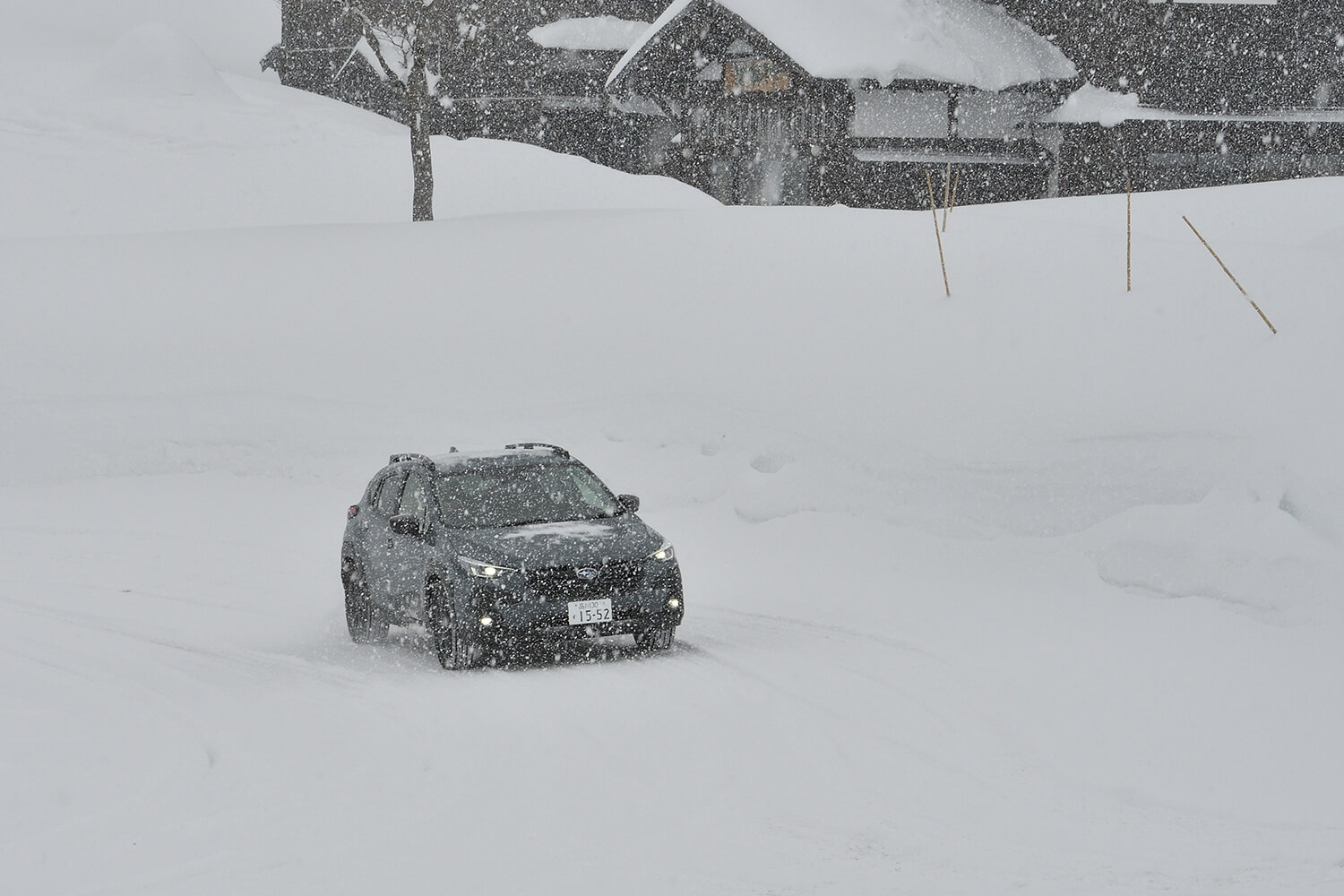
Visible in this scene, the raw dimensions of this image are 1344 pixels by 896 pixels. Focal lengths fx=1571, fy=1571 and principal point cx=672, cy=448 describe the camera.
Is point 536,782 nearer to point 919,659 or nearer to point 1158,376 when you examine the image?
point 919,659

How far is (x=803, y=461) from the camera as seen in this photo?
17875 millimetres

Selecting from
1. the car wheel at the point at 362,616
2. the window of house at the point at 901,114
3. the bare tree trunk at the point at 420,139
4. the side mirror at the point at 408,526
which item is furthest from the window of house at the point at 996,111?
the side mirror at the point at 408,526

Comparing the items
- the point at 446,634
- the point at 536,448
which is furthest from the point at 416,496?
the point at 446,634

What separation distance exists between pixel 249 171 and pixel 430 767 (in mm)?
36675

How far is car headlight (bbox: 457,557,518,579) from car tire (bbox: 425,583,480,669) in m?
0.33

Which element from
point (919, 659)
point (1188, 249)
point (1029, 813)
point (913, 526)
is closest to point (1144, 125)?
point (1188, 249)

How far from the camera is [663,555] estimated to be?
11.2 meters

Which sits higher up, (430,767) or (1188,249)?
(1188,249)

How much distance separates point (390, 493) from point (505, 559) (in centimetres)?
264

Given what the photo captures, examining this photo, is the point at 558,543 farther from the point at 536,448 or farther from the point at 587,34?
the point at 587,34

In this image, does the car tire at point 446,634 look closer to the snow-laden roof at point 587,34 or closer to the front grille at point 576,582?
the front grille at point 576,582

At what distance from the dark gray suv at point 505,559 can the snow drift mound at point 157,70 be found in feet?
136

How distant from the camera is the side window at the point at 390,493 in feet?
42.6

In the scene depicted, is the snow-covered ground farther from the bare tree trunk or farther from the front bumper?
the bare tree trunk
